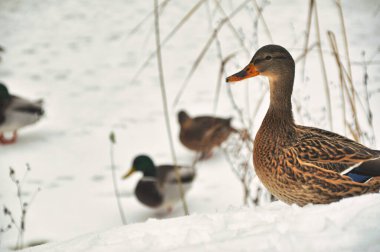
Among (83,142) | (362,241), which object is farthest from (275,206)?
(83,142)

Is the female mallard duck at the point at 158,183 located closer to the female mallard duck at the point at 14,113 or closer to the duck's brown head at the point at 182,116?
the duck's brown head at the point at 182,116

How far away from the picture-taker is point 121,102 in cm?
689

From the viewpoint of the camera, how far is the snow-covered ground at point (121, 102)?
3.33 m

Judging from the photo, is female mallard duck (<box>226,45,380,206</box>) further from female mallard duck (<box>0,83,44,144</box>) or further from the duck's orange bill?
female mallard duck (<box>0,83,44,144</box>)

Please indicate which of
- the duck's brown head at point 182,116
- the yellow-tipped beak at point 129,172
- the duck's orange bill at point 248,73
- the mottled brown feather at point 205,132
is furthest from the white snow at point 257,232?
the duck's brown head at point 182,116

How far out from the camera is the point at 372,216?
186cm

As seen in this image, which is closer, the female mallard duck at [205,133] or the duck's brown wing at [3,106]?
the female mallard duck at [205,133]

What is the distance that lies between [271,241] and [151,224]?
0.52m

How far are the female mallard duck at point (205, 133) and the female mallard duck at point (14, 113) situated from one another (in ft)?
5.40

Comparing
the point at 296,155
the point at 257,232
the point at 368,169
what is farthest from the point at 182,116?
the point at 257,232

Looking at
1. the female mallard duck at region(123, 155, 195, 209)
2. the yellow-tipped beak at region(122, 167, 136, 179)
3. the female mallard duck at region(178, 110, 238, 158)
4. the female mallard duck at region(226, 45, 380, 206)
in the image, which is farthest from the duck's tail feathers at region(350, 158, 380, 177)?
the female mallard duck at region(178, 110, 238, 158)

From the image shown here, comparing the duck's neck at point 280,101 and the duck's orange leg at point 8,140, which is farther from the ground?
the duck's orange leg at point 8,140

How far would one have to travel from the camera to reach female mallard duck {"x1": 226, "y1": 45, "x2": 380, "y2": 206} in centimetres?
235

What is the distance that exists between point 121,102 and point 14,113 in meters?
1.28
